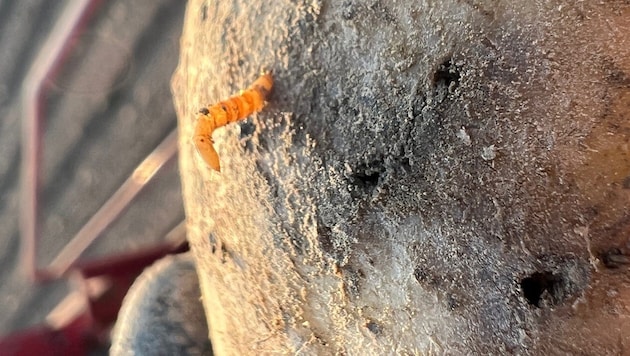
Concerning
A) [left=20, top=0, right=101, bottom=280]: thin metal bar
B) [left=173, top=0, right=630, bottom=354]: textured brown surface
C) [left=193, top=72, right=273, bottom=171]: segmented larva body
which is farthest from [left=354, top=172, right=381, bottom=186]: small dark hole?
[left=20, top=0, right=101, bottom=280]: thin metal bar

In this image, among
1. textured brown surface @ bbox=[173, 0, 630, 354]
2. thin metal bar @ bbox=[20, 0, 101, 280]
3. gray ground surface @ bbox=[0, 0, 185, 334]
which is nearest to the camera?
textured brown surface @ bbox=[173, 0, 630, 354]

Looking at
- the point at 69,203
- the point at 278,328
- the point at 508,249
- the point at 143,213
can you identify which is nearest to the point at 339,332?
the point at 278,328

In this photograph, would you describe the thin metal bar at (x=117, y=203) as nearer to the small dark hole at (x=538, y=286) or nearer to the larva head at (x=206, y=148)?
the larva head at (x=206, y=148)

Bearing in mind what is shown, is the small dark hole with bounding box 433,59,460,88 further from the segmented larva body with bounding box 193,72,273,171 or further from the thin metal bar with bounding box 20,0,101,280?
the thin metal bar with bounding box 20,0,101,280

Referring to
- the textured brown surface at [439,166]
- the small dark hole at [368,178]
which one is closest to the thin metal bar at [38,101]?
the textured brown surface at [439,166]

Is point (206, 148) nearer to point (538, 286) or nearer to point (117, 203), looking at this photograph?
point (538, 286)

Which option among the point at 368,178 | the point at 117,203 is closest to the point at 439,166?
the point at 368,178

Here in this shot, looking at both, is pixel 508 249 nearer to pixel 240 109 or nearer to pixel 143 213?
pixel 240 109
